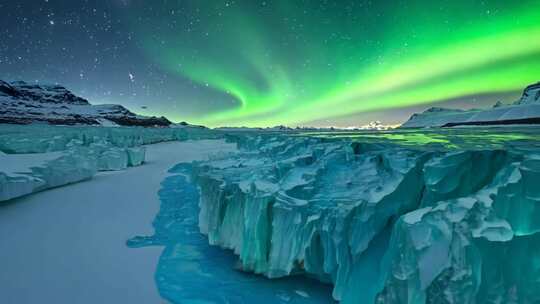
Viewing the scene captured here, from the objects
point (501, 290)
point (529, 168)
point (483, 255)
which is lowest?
point (501, 290)

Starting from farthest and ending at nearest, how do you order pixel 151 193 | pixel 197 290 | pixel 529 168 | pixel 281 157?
pixel 151 193 < pixel 281 157 < pixel 197 290 < pixel 529 168

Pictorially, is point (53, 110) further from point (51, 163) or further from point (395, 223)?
point (395, 223)

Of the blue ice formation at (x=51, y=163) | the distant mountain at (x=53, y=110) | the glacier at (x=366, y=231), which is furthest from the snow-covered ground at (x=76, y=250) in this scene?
the distant mountain at (x=53, y=110)

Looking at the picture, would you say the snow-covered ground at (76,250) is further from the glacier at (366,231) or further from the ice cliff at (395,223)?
the ice cliff at (395,223)

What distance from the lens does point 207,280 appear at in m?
4.01

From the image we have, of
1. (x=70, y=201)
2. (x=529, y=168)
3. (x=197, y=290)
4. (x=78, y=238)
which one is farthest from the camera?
(x=70, y=201)

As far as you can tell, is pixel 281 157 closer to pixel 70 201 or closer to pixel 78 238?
pixel 78 238

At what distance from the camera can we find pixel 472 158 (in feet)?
10.7

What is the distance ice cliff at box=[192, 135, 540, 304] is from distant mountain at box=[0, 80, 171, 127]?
71037mm

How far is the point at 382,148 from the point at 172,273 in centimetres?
382

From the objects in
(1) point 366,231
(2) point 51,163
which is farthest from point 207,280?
Result: (2) point 51,163

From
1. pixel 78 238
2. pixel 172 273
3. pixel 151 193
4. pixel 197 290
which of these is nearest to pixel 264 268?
pixel 197 290

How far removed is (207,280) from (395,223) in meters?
2.66

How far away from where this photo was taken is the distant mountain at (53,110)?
65.1 m
